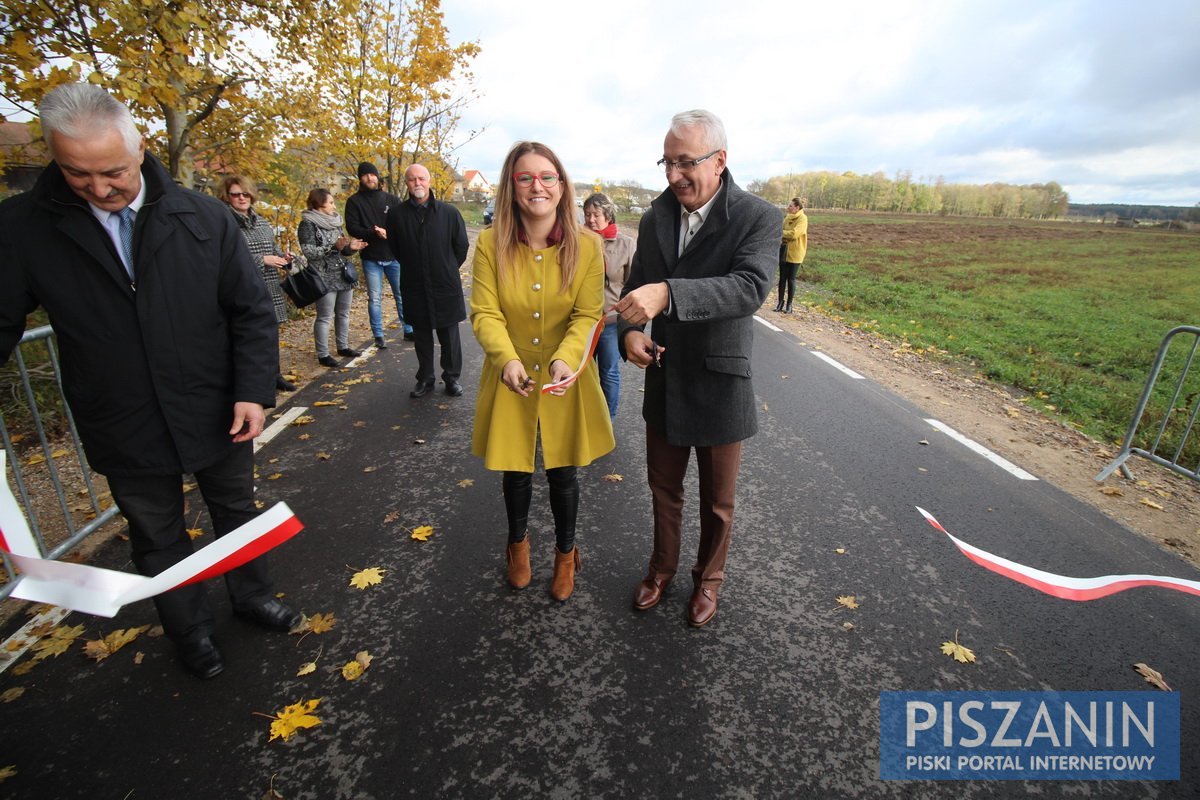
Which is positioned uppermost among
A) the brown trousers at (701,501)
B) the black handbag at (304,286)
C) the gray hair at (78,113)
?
the gray hair at (78,113)

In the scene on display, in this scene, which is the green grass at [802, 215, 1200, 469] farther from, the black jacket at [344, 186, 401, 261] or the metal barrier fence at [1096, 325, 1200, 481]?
the black jacket at [344, 186, 401, 261]

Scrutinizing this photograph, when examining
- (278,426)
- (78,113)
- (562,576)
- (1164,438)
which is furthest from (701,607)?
(1164,438)

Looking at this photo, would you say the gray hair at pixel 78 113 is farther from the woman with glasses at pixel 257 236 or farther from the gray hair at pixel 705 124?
the woman with glasses at pixel 257 236

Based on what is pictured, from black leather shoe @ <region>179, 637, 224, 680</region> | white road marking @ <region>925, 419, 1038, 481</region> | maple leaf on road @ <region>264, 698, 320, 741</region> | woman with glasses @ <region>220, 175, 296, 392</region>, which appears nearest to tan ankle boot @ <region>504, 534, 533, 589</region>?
maple leaf on road @ <region>264, 698, 320, 741</region>

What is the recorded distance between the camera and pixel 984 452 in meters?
5.16

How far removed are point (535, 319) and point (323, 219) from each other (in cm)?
557

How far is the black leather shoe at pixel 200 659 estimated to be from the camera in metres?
2.49

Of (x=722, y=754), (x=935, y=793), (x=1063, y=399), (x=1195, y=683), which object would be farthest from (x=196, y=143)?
(x=1063, y=399)

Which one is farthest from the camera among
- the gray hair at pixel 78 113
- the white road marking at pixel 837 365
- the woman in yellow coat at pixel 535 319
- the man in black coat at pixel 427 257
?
the white road marking at pixel 837 365

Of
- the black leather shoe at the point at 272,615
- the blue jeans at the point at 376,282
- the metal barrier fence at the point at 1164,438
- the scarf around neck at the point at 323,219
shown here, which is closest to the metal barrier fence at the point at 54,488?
the black leather shoe at the point at 272,615

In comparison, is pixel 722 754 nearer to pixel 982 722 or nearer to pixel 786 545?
pixel 982 722

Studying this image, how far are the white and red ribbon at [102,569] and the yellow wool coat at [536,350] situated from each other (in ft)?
3.10

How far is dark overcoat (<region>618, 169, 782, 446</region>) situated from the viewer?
2176mm

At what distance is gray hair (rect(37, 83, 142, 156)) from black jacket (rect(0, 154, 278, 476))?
24 centimetres
